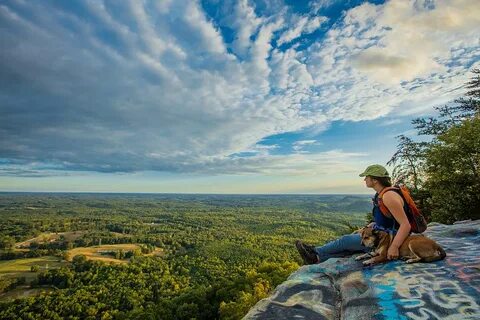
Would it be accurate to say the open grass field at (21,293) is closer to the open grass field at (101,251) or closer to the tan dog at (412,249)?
the open grass field at (101,251)

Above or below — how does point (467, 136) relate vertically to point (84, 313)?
above

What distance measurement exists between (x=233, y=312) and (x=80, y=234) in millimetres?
139897

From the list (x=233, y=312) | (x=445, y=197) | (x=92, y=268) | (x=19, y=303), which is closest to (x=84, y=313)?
(x=19, y=303)

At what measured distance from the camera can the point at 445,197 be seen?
1464cm

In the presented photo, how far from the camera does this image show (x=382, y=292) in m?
4.76

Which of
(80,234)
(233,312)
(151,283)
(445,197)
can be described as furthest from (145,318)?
(80,234)

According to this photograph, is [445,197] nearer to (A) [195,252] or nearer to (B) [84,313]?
(B) [84,313]

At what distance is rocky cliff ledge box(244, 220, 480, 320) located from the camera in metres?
4.17

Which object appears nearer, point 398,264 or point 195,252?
point 398,264

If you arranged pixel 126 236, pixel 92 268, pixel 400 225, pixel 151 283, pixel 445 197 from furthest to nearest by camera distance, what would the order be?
pixel 126 236 → pixel 92 268 → pixel 151 283 → pixel 445 197 → pixel 400 225

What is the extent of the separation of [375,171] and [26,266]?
114 m

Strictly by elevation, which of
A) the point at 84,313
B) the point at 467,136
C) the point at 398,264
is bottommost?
the point at 84,313

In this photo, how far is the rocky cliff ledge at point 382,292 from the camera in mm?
4172


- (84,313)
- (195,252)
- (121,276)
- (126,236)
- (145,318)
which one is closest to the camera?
(145,318)
